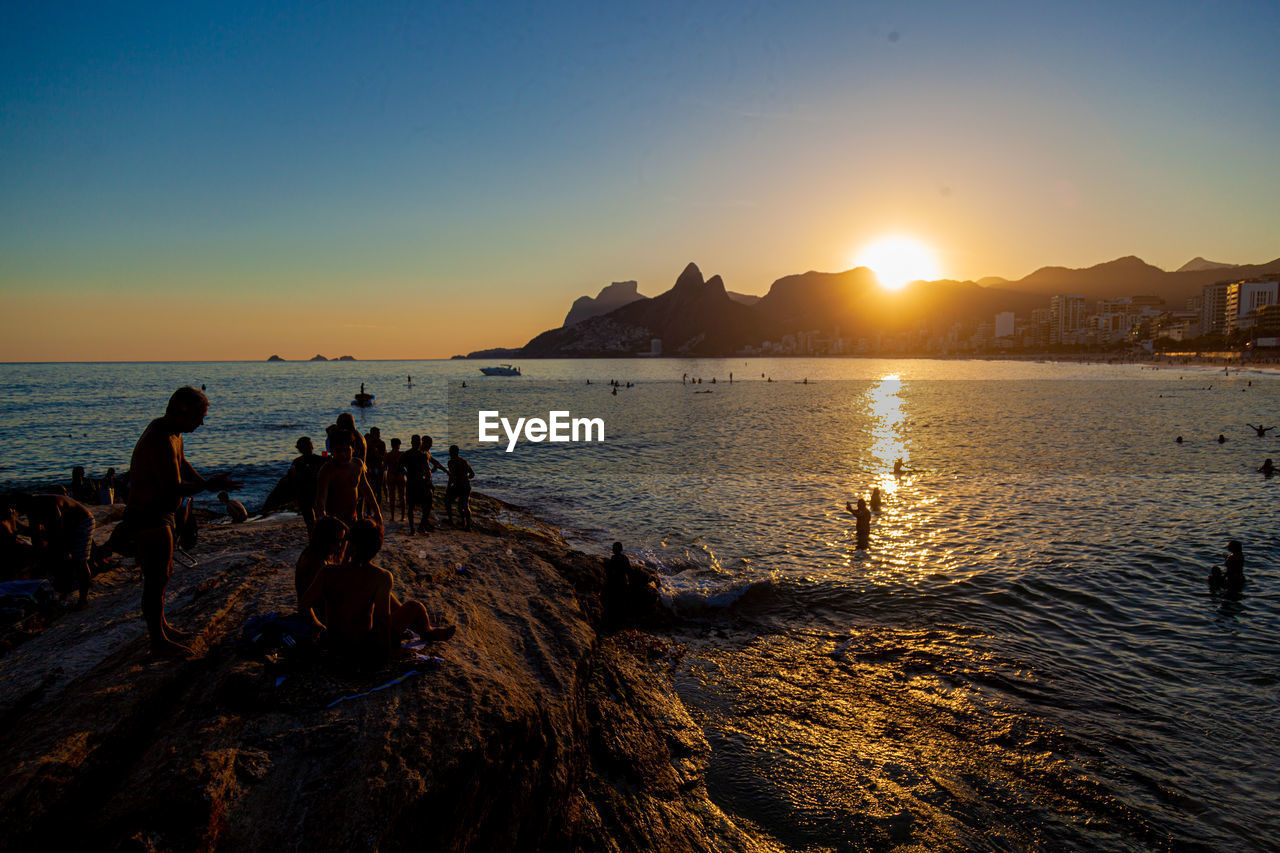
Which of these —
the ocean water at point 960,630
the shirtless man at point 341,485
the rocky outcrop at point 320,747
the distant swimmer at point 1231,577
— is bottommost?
the ocean water at point 960,630

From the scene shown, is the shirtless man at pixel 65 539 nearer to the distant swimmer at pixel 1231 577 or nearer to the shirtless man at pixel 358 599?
the shirtless man at pixel 358 599

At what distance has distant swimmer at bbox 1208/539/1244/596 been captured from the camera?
519 inches

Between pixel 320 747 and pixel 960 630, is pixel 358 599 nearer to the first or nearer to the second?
pixel 320 747

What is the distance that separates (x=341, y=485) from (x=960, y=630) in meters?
11.8

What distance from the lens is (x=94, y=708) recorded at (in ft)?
16.1

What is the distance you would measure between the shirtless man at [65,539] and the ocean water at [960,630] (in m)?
8.76

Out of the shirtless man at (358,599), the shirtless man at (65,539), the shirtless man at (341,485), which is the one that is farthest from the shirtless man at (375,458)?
the shirtless man at (358,599)

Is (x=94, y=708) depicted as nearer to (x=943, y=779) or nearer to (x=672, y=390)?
(x=943, y=779)

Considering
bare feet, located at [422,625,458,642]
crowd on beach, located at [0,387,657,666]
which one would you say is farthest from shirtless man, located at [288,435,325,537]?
bare feet, located at [422,625,458,642]

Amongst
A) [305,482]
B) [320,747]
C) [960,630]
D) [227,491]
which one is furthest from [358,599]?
[960,630]

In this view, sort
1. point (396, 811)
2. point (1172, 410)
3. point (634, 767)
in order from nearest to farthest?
point (396, 811) → point (634, 767) → point (1172, 410)

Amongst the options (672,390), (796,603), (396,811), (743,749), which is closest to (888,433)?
(796,603)

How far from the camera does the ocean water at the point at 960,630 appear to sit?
7125 mm

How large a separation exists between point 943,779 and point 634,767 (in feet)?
13.2
